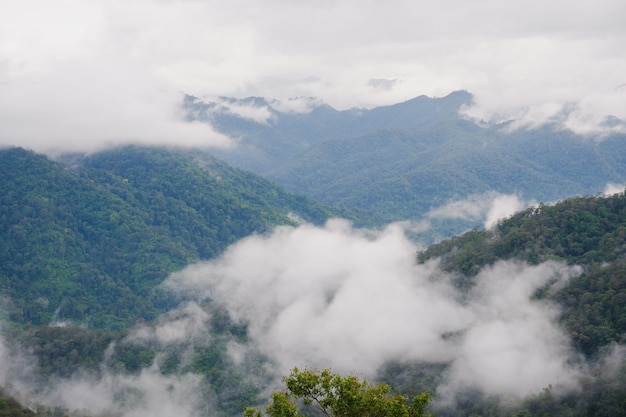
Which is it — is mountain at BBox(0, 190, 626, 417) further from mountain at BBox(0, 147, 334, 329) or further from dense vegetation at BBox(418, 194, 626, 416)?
mountain at BBox(0, 147, 334, 329)

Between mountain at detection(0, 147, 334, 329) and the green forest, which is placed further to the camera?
mountain at detection(0, 147, 334, 329)

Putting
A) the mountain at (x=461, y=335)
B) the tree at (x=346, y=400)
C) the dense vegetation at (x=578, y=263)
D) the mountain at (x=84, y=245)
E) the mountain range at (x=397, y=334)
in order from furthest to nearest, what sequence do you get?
the mountain at (x=84, y=245)
the mountain range at (x=397, y=334)
the mountain at (x=461, y=335)
the dense vegetation at (x=578, y=263)
the tree at (x=346, y=400)

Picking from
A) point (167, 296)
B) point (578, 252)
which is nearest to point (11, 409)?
point (578, 252)

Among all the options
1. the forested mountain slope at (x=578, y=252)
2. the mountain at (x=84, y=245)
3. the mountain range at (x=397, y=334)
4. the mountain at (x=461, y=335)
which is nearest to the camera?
the mountain at (x=461, y=335)

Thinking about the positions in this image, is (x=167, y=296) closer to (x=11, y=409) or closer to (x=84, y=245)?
(x=84, y=245)

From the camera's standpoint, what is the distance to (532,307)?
259 feet

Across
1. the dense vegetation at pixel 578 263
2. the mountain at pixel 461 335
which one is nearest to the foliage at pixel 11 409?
the mountain at pixel 461 335

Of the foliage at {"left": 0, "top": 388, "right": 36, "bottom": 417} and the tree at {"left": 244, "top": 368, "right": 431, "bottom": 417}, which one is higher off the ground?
the tree at {"left": 244, "top": 368, "right": 431, "bottom": 417}

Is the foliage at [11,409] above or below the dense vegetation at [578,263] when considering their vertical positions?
below

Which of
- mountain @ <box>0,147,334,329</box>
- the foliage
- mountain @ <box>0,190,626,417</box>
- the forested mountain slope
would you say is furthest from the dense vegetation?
mountain @ <box>0,147,334,329</box>

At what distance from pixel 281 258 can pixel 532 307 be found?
9988 cm

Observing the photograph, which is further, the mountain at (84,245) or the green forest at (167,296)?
the mountain at (84,245)

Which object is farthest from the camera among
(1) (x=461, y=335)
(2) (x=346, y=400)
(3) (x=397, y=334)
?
(3) (x=397, y=334)

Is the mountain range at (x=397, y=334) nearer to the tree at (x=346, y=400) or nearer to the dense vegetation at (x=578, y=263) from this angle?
→ the dense vegetation at (x=578, y=263)
